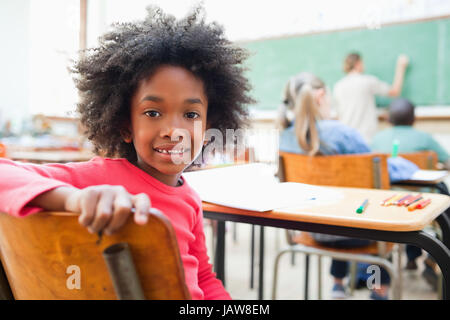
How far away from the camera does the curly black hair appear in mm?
776

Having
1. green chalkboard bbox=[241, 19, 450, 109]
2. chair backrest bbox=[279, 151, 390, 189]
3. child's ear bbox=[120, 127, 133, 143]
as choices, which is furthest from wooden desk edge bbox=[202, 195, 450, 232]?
green chalkboard bbox=[241, 19, 450, 109]

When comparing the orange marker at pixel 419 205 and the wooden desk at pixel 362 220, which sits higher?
the orange marker at pixel 419 205

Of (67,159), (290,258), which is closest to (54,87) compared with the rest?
(67,159)

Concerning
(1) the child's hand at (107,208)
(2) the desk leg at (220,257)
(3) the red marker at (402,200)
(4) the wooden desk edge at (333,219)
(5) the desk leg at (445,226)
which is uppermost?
(1) the child's hand at (107,208)

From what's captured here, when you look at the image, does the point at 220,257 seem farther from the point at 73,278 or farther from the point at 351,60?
the point at 351,60

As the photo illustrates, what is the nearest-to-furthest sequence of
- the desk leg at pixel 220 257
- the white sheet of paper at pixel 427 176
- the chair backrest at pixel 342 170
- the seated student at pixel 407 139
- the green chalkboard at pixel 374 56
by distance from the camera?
the desk leg at pixel 220 257, the chair backrest at pixel 342 170, the white sheet of paper at pixel 427 176, the seated student at pixel 407 139, the green chalkboard at pixel 374 56

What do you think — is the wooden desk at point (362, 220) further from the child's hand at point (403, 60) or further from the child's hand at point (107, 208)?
→ the child's hand at point (403, 60)

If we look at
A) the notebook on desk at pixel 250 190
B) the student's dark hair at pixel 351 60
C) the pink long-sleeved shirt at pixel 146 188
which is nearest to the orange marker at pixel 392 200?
the notebook on desk at pixel 250 190

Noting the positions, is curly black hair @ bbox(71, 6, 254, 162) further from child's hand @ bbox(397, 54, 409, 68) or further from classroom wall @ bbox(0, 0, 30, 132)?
child's hand @ bbox(397, 54, 409, 68)

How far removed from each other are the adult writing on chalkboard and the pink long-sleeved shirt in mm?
3228

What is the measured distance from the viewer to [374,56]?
3.97m

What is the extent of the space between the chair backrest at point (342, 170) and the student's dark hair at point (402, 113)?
1323 mm

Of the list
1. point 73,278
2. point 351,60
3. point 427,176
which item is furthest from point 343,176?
point 351,60

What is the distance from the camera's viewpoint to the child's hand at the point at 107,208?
1.22ft
